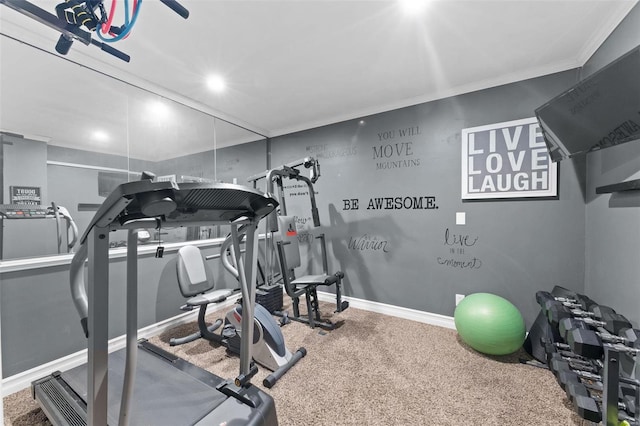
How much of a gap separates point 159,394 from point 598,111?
2.97 m

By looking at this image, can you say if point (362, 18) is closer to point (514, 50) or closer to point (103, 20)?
point (514, 50)

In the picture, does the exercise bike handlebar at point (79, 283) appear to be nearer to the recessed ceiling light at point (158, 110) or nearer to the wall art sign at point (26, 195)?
the wall art sign at point (26, 195)

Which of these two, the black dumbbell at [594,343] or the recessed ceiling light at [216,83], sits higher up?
the recessed ceiling light at [216,83]

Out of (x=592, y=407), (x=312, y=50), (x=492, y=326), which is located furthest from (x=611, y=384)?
(x=312, y=50)

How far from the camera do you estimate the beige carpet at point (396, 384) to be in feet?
5.09

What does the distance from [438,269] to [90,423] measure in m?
2.82

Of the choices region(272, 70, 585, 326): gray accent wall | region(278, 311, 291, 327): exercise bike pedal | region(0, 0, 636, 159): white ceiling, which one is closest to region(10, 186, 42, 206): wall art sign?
region(0, 0, 636, 159): white ceiling

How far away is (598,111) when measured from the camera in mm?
1445

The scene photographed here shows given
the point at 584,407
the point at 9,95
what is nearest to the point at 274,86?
the point at 9,95

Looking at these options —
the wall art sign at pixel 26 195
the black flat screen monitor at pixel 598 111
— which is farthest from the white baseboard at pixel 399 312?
the wall art sign at pixel 26 195

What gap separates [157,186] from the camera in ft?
2.65

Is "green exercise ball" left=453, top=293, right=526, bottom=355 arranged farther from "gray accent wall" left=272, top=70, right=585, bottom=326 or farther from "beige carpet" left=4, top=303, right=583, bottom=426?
"gray accent wall" left=272, top=70, right=585, bottom=326

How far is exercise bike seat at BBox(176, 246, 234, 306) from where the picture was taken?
236cm

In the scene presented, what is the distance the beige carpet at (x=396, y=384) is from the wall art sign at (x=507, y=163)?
1449 mm
